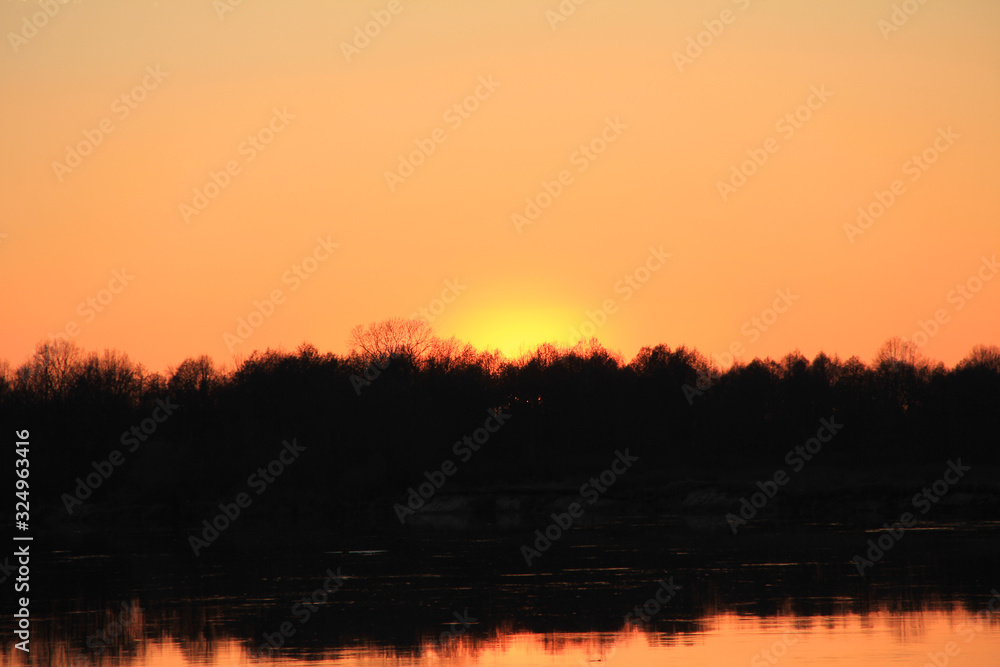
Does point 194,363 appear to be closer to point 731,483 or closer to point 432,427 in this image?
point 432,427

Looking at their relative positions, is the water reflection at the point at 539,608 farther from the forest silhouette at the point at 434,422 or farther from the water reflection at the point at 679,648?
the forest silhouette at the point at 434,422

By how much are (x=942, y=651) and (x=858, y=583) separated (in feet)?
28.0

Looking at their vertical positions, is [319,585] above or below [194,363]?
below

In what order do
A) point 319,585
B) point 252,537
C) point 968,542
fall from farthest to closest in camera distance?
point 252,537, point 968,542, point 319,585

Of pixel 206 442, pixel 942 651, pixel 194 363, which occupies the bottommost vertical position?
pixel 942 651

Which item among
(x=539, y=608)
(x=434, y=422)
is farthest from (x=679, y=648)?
(x=434, y=422)

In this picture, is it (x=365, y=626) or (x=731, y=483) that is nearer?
(x=365, y=626)

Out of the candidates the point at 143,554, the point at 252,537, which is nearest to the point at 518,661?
the point at 143,554

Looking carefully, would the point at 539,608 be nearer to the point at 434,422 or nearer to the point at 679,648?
the point at 679,648

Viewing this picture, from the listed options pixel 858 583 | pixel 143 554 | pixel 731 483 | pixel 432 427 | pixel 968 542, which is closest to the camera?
pixel 858 583

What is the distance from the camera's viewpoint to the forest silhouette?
70938mm

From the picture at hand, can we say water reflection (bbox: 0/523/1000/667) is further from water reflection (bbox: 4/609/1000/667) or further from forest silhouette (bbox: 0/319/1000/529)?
forest silhouette (bbox: 0/319/1000/529)

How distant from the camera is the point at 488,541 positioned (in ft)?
142

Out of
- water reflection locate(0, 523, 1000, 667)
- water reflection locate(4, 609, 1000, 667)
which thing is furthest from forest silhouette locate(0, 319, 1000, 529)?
water reflection locate(4, 609, 1000, 667)
